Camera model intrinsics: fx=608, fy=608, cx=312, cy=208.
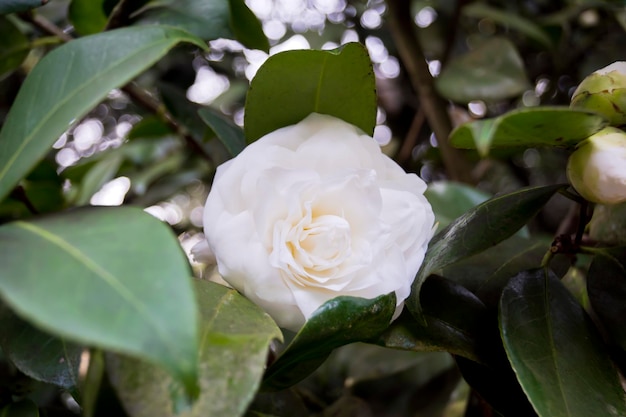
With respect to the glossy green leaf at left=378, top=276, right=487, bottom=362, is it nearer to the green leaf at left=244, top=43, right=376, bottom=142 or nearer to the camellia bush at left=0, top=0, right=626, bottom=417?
the camellia bush at left=0, top=0, right=626, bottom=417

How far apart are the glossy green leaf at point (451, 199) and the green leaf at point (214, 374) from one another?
55cm

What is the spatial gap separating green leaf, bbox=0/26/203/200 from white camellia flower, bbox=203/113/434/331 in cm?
10

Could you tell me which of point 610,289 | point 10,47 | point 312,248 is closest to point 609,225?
point 610,289

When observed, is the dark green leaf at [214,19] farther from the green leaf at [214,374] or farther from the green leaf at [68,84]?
the green leaf at [214,374]

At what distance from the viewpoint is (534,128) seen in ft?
1.36

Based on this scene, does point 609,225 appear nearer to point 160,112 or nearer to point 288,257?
point 288,257

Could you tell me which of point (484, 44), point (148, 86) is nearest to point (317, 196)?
point (484, 44)

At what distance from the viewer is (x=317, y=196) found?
42 cm

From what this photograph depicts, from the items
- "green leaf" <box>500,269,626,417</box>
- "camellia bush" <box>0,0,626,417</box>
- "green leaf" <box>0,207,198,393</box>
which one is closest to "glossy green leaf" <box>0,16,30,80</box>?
"camellia bush" <box>0,0,626,417</box>

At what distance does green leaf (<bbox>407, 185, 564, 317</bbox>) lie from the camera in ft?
1.50

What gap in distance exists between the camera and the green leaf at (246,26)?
1.97 feet

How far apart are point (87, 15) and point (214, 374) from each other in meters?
0.51

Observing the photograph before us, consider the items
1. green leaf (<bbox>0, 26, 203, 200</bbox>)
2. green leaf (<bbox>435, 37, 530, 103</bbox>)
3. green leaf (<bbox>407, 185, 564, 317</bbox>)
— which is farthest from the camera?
green leaf (<bbox>435, 37, 530, 103</bbox>)

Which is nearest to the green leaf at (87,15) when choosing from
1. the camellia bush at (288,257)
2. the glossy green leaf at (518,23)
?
the camellia bush at (288,257)
